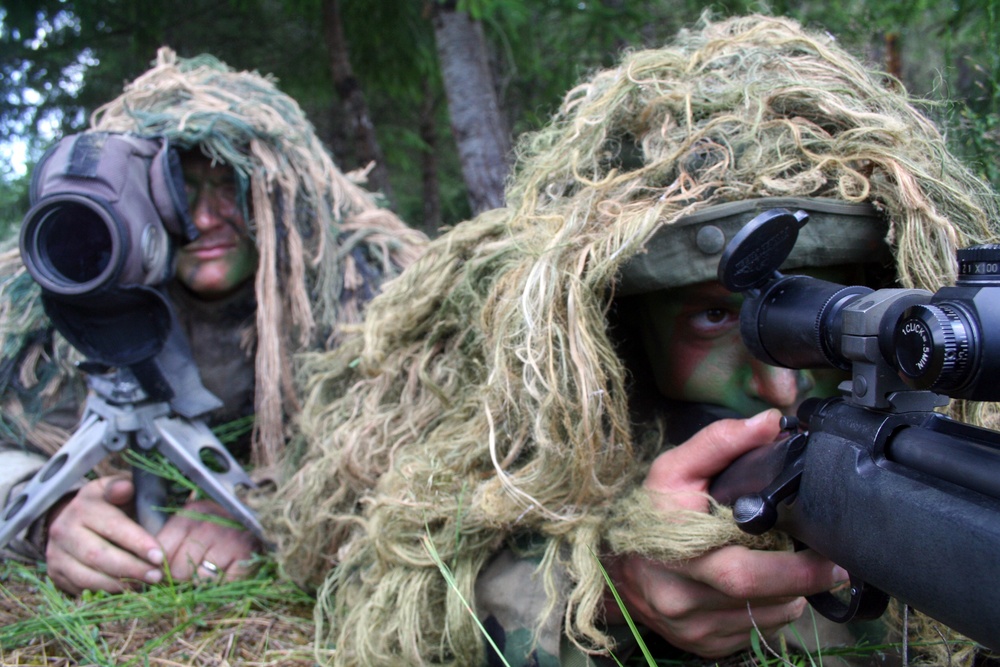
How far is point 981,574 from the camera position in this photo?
697 mm

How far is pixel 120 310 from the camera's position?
1854mm

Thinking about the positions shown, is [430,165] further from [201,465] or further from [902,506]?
[902,506]

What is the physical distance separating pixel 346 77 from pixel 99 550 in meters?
2.81

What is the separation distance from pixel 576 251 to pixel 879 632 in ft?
2.83

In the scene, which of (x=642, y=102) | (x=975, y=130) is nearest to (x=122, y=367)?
(x=642, y=102)

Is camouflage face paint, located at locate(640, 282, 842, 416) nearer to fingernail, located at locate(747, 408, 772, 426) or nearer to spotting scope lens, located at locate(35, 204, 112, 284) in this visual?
fingernail, located at locate(747, 408, 772, 426)

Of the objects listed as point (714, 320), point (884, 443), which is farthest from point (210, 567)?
point (884, 443)

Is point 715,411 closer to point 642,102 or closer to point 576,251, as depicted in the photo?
point 576,251

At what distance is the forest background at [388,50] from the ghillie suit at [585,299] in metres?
1.21

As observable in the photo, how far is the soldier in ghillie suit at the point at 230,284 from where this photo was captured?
2.06m

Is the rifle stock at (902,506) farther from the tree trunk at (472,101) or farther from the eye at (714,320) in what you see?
the tree trunk at (472,101)

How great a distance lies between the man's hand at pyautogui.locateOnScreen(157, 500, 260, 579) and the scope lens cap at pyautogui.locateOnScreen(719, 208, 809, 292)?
4.76 ft

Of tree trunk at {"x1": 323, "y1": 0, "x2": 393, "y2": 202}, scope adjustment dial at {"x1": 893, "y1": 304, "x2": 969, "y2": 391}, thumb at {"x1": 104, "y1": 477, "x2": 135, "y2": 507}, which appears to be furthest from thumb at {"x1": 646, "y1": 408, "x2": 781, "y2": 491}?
tree trunk at {"x1": 323, "y1": 0, "x2": 393, "y2": 202}

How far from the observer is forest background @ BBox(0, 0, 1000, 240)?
9.58 feet
